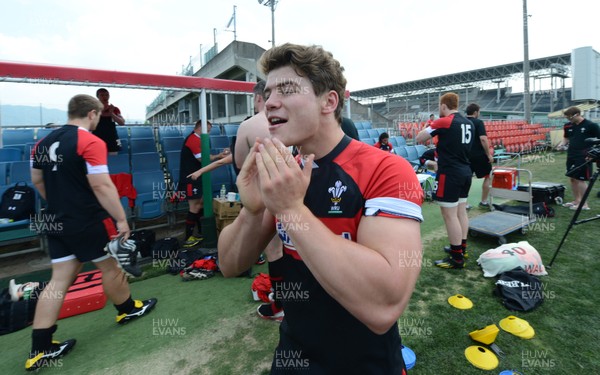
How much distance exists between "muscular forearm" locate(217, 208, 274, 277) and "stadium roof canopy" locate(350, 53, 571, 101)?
5185cm

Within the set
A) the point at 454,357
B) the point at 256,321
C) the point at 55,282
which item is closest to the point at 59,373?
the point at 55,282

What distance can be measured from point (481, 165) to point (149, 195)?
7.20 meters

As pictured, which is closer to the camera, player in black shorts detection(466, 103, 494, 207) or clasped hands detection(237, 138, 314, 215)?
clasped hands detection(237, 138, 314, 215)

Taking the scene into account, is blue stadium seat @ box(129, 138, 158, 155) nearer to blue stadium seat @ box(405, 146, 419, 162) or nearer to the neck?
the neck

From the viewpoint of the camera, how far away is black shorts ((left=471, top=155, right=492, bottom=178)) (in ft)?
21.2

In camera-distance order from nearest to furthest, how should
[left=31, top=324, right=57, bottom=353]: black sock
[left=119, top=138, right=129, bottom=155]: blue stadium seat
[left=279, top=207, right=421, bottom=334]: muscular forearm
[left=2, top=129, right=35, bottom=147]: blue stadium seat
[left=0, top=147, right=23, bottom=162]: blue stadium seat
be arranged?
1. [left=279, top=207, right=421, bottom=334]: muscular forearm
2. [left=31, top=324, right=57, bottom=353]: black sock
3. [left=0, top=147, right=23, bottom=162]: blue stadium seat
4. [left=119, top=138, right=129, bottom=155]: blue stadium seat
5. [left=2, top=129, right=35, bottom=147]: blue stadium seat

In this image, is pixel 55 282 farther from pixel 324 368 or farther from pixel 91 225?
pixel 324 368

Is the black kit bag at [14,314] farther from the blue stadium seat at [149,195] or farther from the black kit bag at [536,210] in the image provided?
the black kit bag at [536,210]

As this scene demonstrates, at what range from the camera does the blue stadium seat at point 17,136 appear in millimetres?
6613

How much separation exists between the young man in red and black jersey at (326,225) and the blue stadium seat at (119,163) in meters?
5.93

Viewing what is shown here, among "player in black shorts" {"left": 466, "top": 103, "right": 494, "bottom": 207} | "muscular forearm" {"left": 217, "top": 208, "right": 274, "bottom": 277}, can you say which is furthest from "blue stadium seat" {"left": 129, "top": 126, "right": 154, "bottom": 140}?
"player in black shorts" {"left": 466, "top": 103, "right": 494, "bottom": 207}

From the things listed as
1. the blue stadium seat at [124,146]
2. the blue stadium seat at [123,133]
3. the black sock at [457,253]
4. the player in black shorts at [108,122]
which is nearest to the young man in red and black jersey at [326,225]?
the black sock at [457,253]

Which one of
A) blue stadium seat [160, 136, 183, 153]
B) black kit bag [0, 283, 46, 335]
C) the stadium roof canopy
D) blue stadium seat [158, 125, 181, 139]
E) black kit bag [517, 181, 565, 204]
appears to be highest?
the stadium roof canopy

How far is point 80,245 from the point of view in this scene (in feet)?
9.22
